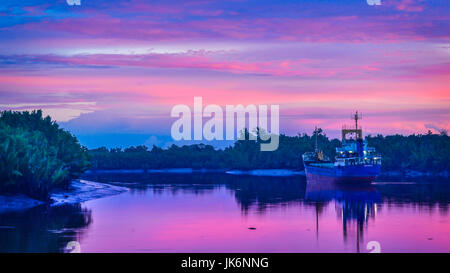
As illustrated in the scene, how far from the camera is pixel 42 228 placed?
60.8 m

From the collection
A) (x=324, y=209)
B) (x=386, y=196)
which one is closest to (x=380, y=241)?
(x=324, y=209)

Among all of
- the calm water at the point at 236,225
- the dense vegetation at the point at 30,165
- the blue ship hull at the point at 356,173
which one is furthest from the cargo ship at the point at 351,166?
the dense vegetation at the point at 30,165

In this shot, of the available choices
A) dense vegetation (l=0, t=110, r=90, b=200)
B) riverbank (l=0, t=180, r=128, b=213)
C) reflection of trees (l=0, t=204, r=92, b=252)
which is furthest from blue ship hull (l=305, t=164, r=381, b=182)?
reflection of trees (l=0, t=204, r=92, b=252)

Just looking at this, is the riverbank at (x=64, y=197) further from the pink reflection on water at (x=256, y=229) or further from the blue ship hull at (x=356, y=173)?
the blue ship hull at (x=356, y=173)

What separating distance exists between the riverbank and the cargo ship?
4026 cm

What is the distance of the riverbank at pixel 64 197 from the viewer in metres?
79.2

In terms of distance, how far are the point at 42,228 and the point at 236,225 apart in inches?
721

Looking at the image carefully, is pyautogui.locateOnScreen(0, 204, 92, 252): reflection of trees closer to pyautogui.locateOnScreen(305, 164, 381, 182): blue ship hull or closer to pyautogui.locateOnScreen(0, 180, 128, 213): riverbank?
pyautogui.locateOnScreen(0, 180, 128, 213): riverbank

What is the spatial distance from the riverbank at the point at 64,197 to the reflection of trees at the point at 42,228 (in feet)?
8.95

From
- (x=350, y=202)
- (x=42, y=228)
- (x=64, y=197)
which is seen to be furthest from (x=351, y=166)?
(x=42, y=228)
